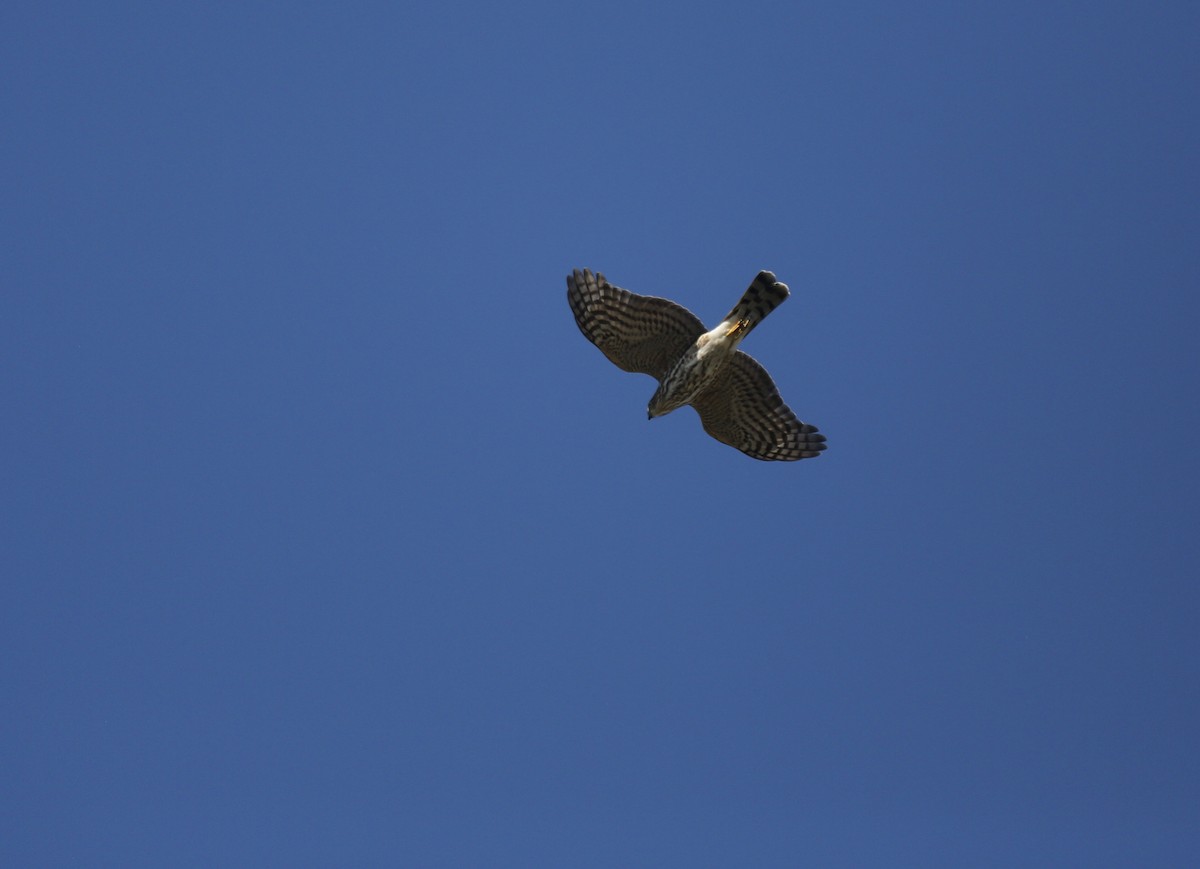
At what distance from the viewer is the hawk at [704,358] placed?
13.5 meters

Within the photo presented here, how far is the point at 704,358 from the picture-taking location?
13.4m

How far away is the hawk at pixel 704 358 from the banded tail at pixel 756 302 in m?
0.01

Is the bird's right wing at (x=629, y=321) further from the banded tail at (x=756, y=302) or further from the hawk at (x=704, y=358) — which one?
the banded tail at (x=756, y=302)

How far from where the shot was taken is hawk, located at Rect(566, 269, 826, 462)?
13.5 metres

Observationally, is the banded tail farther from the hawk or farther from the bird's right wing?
the bird's right wing

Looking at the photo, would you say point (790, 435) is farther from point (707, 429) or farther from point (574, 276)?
point (574, 276)

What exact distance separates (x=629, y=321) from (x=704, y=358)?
1139 millimetres

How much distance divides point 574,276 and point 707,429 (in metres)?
2.87

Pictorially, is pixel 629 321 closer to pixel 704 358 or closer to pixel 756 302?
pixel 704 358

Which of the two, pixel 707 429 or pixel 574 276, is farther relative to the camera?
pixel 707 429

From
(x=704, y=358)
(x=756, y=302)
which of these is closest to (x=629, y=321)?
(x=704, y=358)

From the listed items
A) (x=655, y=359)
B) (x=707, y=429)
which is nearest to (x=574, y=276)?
(x=655, y=359)

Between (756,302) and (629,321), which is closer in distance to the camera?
(756,302)

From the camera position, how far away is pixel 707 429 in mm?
14922
